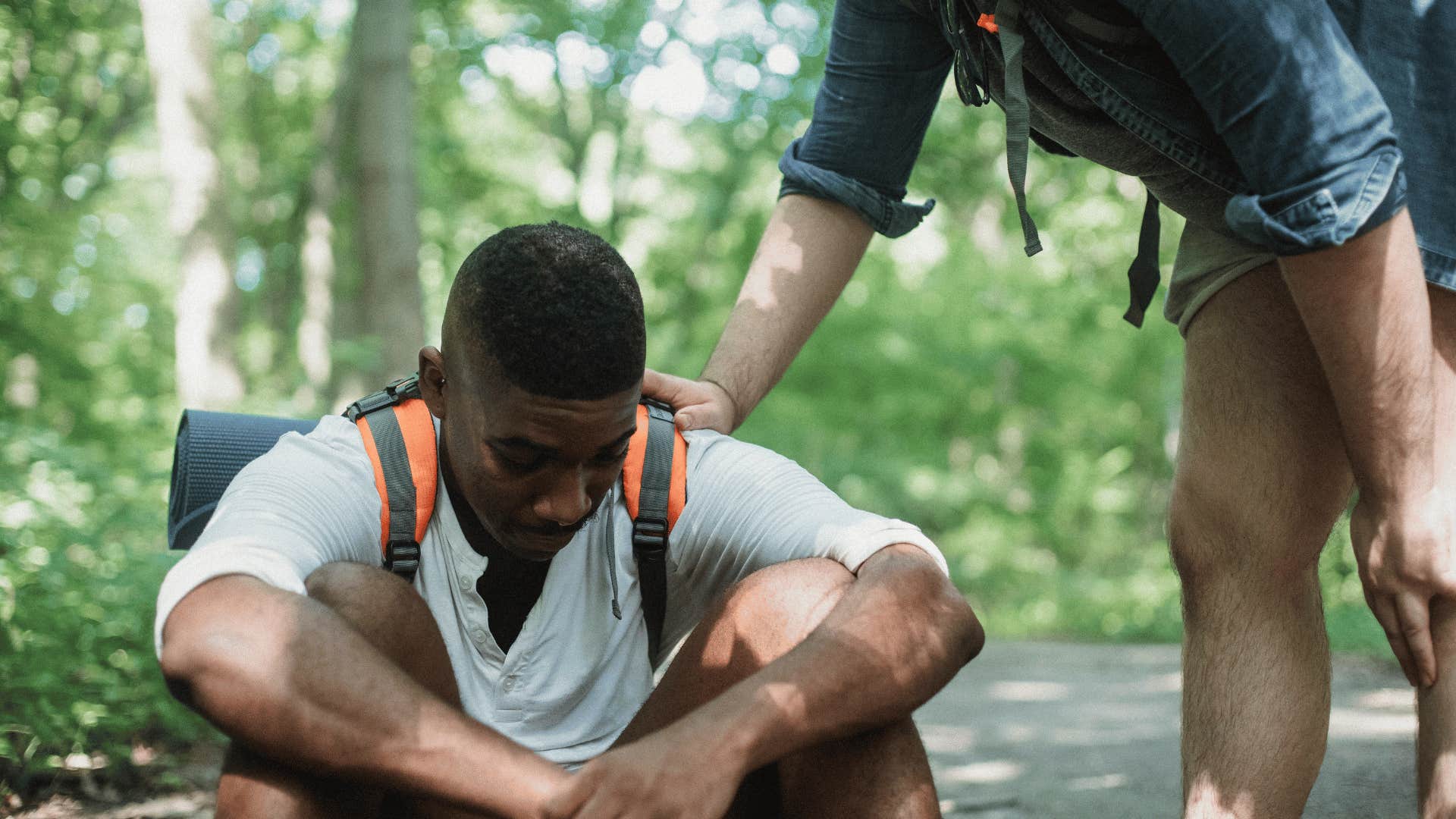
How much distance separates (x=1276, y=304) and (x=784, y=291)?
1.06 meters

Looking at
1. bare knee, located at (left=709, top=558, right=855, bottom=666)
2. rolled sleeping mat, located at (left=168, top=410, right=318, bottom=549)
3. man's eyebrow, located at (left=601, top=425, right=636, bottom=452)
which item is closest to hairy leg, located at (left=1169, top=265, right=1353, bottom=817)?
bare knee, located at (left=709, top=558, right=855, bottom=666)

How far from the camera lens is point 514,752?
6.22 feet

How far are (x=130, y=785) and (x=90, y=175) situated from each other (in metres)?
15.6

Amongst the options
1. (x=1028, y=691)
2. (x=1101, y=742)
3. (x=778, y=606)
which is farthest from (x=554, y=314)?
(x=1028, y=691)

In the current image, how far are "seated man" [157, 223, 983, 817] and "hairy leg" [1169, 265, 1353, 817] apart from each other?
51cm

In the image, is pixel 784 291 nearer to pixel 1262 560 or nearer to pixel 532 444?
pixel 532 444

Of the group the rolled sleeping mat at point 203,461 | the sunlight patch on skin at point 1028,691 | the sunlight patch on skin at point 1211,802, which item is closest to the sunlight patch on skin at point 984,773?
the sunlight patch on skin at point 1028,691

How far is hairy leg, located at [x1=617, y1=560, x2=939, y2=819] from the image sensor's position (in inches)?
82.4

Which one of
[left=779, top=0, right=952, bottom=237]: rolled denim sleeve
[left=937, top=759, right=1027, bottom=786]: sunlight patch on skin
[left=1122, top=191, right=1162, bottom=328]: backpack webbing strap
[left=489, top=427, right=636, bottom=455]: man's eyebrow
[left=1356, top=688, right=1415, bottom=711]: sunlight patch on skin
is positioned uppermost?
[left=779, top=0, right=952, bottom=237]: rolled denim sleeve

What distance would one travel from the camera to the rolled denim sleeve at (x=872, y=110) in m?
2.89

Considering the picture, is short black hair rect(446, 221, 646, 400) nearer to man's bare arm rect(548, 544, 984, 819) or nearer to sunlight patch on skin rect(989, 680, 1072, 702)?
man's bare arm rect(548, 544, 984, 819)

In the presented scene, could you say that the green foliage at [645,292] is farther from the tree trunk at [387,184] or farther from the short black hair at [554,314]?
the short black hair at [554,314]

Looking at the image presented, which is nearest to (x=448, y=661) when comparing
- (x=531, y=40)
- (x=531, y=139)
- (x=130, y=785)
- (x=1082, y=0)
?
(x=1082, y=0)

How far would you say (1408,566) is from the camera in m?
2.09
